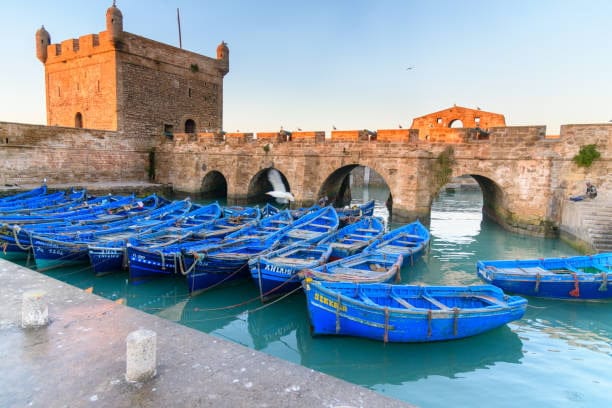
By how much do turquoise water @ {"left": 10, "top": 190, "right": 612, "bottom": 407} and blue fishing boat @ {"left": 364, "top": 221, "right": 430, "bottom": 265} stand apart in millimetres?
754

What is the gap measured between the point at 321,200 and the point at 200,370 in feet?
52.8

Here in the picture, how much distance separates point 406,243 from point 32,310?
9474 mm

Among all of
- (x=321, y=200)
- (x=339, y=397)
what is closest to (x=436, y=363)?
(x=339, y=397)

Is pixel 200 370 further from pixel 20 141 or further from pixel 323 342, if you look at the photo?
pixel 20 141

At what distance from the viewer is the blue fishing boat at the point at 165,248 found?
358 inches

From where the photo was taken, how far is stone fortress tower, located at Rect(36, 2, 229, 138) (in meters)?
24.1

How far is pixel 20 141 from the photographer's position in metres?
20.3

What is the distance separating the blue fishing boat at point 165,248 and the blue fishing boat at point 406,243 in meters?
4.23

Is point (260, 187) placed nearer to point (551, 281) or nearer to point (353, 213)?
point (353, 213)

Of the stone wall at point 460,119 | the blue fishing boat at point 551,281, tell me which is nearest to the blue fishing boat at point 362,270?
the blue fishing boat at point 551,281

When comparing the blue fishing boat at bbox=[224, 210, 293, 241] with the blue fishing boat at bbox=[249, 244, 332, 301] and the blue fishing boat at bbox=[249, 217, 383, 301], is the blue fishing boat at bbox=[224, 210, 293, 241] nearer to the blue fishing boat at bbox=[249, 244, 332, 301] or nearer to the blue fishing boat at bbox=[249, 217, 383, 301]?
the blue fishing boat at bbox=[249, 217, 383, 301]

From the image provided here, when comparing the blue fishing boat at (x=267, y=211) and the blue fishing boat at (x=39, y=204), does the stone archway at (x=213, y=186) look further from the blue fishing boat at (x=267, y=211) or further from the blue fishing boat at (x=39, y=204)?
the blue fishing boat at (x=267, y=211)

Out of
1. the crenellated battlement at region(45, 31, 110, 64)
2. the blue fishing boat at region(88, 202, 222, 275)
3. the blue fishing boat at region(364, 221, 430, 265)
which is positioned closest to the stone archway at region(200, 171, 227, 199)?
the crenellated battlement at region(45, 31, 110, 64)

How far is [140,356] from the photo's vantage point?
136 inches
